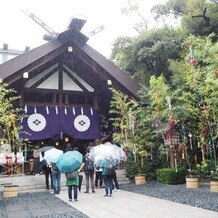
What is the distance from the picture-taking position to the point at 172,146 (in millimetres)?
12398

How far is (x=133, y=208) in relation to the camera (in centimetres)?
731

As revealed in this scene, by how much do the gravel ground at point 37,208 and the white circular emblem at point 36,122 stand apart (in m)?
5.53

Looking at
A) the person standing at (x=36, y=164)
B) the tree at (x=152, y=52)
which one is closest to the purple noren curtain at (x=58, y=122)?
the person standing at (x=36, y=164)

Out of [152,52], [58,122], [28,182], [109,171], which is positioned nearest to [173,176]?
[109,171]

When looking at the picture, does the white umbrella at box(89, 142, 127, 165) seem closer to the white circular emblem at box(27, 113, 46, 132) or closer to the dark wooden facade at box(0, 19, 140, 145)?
the dark wooden facade at box(0, 19, 140, 145)

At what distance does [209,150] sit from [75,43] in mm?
7565

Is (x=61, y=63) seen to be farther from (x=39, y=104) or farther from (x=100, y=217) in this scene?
(x=100, y=217)

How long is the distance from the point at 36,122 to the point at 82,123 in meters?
2.40

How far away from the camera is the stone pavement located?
6387mm

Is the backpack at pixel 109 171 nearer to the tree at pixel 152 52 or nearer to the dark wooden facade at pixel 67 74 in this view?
the dark wooden facade at pixel 67 74

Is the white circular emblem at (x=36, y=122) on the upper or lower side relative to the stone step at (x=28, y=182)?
upper

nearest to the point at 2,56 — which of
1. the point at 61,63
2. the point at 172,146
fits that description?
the point at 61,63

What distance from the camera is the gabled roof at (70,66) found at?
13.8 m

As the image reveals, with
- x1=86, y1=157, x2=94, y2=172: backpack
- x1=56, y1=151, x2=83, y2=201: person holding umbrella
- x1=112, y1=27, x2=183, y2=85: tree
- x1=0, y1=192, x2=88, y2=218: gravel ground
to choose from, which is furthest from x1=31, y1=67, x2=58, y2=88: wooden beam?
x1=56, y1=151, x2=83, y2=201: person holding umbrella
